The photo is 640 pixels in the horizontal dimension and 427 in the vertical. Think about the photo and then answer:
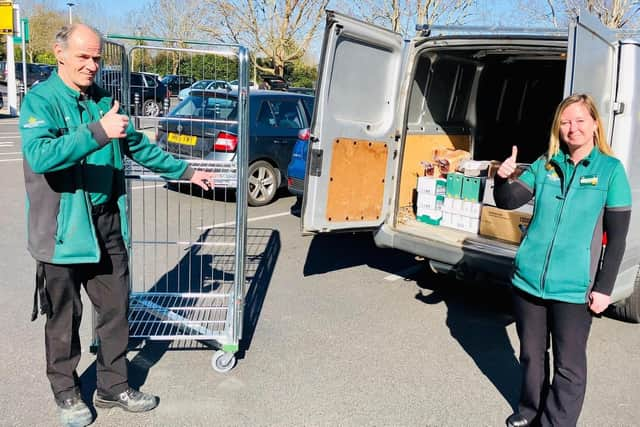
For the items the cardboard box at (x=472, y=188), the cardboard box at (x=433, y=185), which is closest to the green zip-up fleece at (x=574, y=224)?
the cardboard box at (x=472, y=188)

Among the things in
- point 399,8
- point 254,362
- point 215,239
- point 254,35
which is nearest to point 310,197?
point 254,362

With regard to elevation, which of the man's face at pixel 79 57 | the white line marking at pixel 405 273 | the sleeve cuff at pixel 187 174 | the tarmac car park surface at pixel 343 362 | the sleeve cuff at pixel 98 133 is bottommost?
the tarmac car park surface at pixel 343 362

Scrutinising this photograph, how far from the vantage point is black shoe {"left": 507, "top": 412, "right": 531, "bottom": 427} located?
331 centimetres

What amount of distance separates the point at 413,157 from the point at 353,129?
4.70 ft

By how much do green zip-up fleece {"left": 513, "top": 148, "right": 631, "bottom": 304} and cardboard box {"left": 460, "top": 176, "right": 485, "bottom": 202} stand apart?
2.39m

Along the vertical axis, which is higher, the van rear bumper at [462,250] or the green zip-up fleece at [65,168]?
the green zip-up fleece at [65,168]

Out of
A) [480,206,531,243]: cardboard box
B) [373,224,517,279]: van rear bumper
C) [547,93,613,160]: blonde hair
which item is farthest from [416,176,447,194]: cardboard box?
[547,93,613,160]: blonde hair

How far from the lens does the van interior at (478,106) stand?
231 inches

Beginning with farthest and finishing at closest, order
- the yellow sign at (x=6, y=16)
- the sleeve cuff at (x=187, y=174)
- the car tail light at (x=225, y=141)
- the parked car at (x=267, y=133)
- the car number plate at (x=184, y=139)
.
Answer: the yellow sign at (x=6, y=16), the parked car at (x=267, y=133), the car tail light at (x=225, y=141), the car number plate at (x=184, y=139), the sleeve cuff at (x=187, y=174)

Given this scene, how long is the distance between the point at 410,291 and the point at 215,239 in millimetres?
2402

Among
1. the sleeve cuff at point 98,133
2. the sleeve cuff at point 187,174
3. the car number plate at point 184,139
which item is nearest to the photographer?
the sleeve cuff at point 98,133

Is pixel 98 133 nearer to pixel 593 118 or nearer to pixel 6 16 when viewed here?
pixel 593 118

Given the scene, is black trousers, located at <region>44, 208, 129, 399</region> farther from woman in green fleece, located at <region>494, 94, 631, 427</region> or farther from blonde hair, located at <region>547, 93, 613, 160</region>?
blonde hair, located at <region>547, 93, 613, 160</region>

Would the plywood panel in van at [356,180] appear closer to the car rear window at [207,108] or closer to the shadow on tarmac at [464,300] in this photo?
the shadow on tarmac at [464,300]
